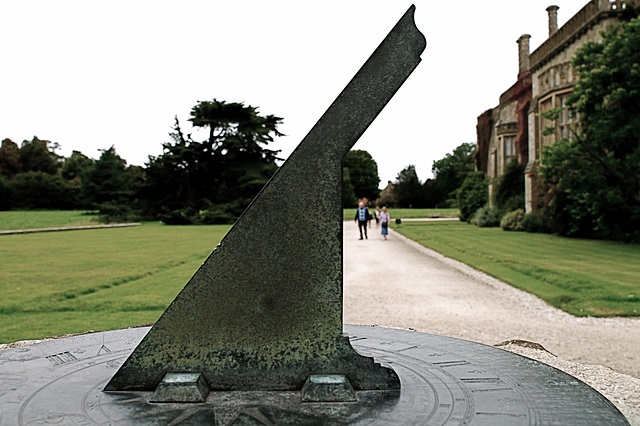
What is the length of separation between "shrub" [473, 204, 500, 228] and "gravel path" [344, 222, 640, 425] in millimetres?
20058

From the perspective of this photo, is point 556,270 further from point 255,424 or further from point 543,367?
point 255,424

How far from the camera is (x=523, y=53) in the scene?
35.7m

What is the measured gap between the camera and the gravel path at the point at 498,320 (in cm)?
423

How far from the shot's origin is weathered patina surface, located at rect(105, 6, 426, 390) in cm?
255

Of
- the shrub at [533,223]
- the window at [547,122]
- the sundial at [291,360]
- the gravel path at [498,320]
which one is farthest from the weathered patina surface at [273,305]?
the window at [547,122]

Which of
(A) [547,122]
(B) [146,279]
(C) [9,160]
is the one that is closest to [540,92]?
(A) [547,122]

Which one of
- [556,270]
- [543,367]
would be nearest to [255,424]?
[543,367]

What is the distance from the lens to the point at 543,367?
3.04 m

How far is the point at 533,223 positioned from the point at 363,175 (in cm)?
5723

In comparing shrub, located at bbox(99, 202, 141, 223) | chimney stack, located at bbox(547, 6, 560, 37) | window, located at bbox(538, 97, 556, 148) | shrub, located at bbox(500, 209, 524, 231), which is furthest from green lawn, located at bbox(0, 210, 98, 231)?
chimney stack, located at bbox(547, 6, 560, 37)

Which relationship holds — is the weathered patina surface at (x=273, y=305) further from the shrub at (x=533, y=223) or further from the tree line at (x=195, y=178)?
the tree line at (x=195, y=178)

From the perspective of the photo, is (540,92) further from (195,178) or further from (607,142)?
(195,178)

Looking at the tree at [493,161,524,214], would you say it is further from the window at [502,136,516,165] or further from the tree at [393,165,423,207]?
the tree at [393,165,423,207]

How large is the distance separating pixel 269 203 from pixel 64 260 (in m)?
12.5
